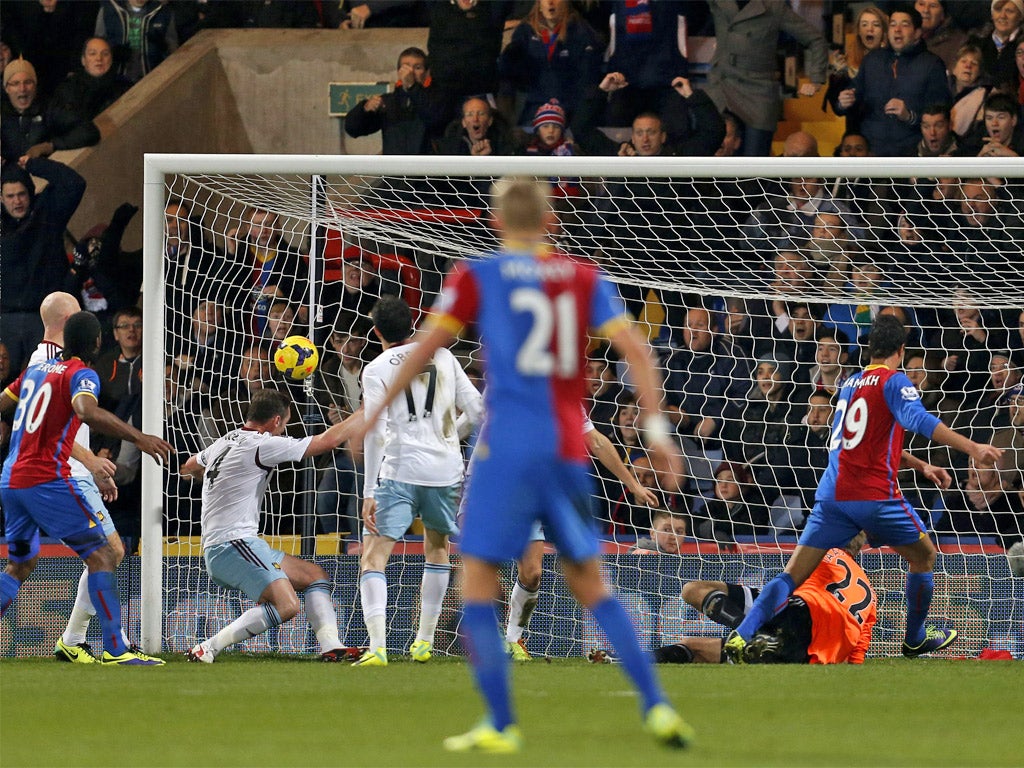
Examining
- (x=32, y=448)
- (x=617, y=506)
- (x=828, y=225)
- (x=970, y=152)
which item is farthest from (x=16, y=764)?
(x=970, y=152)

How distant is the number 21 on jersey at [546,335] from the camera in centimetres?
474

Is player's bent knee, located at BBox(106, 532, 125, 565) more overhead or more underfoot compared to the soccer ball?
more underfoot

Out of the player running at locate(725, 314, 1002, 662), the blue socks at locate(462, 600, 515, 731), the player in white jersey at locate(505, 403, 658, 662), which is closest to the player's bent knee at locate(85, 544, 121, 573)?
the player in white jersey at locate(505, 403, 658, 662)

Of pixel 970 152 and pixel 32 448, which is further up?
pixel 970 152

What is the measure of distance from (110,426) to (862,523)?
13.8ft

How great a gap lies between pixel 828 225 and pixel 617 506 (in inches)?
120

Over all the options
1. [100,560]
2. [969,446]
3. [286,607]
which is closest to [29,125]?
[100,560]

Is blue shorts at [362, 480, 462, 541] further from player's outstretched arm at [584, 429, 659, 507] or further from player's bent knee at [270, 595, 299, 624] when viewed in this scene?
player's outstretched arm at [584, 429, 659, 507]

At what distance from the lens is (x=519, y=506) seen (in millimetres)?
4688

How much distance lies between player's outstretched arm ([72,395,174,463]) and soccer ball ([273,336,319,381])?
1056 mm

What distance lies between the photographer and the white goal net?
9.45m

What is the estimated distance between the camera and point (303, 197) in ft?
34.0

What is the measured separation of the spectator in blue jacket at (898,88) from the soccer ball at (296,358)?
6272 millimetres

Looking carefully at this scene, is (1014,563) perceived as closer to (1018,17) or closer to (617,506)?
(617,506)
